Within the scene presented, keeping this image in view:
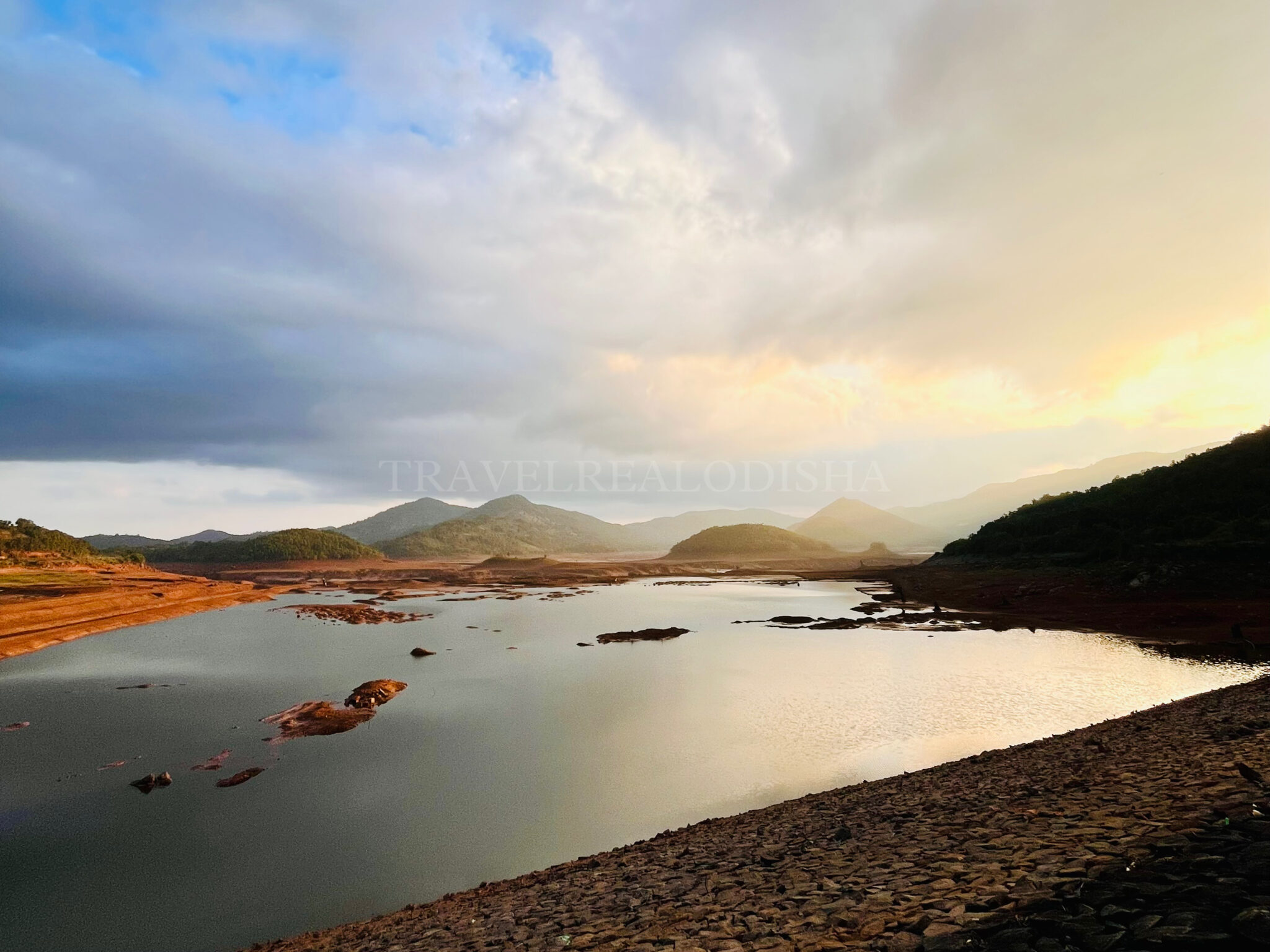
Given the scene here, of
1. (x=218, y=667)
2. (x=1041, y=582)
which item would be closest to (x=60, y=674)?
(x=218, y=667)

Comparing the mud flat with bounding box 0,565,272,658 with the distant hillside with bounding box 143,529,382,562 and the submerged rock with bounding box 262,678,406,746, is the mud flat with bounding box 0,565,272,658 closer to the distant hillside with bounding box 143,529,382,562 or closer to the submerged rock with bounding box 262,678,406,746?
the submerged rock with bounding box 262,678,406,746

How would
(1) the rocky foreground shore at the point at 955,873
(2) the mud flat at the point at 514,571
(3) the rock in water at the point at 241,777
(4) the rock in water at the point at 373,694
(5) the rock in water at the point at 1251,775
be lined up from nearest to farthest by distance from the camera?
(1) the rocky foreground shore at the point at 955,873
(5) the rock in water at the point at 1251,775
(3) the rock in water at the point at 241,777
(4) the rock in water at the point at 373,694
(2) the mud flat at the point at 514,571

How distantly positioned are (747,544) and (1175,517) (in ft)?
398

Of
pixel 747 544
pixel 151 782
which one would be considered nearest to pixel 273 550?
pixel 747 544

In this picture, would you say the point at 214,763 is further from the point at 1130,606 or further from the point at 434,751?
the point at 1130,606

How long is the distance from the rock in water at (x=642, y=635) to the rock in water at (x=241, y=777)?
995 inches

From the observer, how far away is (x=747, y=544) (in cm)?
17300

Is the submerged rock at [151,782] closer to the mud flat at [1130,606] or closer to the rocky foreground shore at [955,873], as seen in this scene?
the rocky foreground shore at [955,873]

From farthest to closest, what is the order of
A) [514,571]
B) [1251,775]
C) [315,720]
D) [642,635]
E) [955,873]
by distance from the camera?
[514,571]
[642,635]
[315,720]
[1251,775]
[955,873]

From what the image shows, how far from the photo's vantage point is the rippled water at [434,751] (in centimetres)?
1170

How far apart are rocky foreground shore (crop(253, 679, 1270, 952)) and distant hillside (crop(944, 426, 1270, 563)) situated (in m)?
46.7

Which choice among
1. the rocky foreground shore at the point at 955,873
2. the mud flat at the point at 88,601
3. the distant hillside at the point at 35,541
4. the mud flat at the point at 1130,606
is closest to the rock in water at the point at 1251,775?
the rocky foreground shore at the point at 955,873

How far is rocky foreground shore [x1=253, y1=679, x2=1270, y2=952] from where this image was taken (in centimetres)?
500

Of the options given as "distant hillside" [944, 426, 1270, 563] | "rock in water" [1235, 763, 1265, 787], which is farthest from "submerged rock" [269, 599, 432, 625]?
"distant hillside" [944, 426, 1270, 563]
